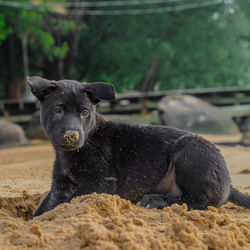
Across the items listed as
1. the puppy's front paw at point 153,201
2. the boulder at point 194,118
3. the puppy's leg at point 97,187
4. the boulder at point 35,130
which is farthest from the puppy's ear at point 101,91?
the boulder at point 35,130

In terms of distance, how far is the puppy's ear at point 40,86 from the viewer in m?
4.24

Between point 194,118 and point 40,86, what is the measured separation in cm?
1252

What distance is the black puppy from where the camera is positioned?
429 cm

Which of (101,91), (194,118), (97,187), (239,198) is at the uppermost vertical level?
(101,91)

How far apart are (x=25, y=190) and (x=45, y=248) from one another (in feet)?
9.30

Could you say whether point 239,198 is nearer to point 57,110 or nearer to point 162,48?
point 57,110

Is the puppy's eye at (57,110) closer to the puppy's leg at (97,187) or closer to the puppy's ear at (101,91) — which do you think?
the puppy's ear at (101,91)

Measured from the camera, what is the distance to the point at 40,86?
4.24 meters

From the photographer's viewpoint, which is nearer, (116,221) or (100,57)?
(116,221)

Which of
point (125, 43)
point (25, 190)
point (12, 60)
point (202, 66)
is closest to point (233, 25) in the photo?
point (202, 66)

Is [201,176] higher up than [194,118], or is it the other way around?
[201,176]

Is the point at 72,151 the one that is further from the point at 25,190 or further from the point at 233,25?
the point at 233,25

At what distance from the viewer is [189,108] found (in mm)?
16859

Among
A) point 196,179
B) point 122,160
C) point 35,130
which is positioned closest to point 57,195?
point 122,160
